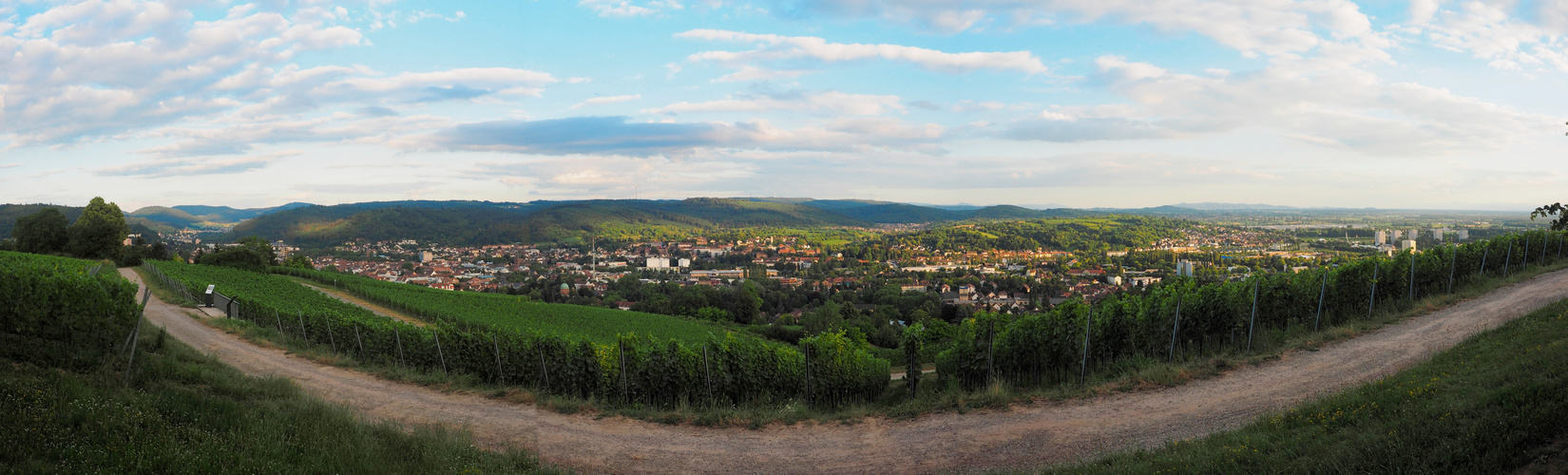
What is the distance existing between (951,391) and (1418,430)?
6655 mm

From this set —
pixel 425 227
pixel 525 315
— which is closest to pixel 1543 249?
pixel 525 315

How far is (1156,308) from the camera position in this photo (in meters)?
13.7

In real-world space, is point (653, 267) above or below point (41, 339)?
below

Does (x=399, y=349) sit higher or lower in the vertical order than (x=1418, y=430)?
lower

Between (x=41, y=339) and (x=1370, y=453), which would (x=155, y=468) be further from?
(x=1370, y=453)

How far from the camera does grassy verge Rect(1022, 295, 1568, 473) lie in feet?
17.7

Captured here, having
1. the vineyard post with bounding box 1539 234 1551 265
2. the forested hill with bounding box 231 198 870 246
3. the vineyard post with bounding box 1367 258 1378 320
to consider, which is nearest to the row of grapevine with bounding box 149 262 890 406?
the vineyard post with bounding box 1367 258 1378 320

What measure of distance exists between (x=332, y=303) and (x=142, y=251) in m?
39.6

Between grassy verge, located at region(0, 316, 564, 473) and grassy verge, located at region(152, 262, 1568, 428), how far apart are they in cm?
293

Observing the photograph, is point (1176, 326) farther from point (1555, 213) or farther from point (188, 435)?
point (188, 435)

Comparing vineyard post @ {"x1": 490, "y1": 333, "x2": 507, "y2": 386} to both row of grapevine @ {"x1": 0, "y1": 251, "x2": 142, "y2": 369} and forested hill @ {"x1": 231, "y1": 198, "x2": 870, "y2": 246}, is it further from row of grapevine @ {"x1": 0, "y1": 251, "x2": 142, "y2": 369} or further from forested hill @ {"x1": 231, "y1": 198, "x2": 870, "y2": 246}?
forested hill @ {"x1": 231, "y1": 198, "x2": 870, "y2": 246}

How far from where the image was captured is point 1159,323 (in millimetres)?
13500

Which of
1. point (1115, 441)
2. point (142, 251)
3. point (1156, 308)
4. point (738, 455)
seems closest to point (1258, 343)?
point (1156, 308)

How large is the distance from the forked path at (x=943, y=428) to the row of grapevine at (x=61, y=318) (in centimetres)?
333
